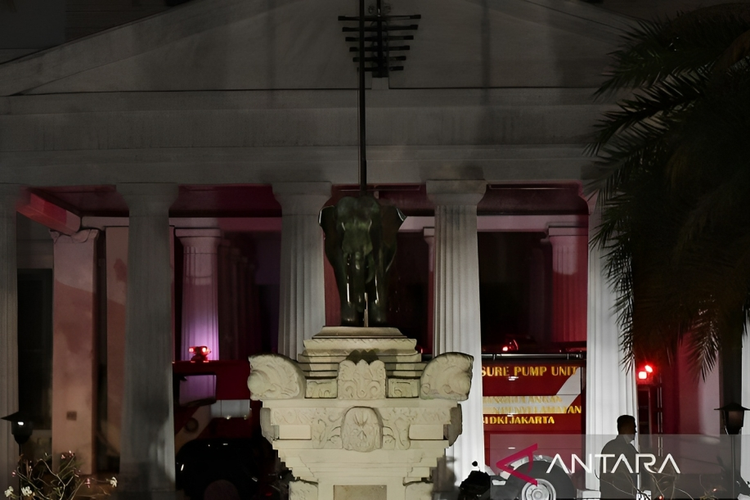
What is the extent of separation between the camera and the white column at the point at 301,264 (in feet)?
73.9

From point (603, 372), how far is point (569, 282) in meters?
7.76

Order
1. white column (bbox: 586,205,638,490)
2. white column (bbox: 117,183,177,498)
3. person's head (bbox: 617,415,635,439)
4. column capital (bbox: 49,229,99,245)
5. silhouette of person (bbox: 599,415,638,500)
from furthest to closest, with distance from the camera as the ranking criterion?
column capital (bbox: 49,229,99,245) → white column (bbox: 117,183,177,498) → white column (bbox: 586,205,638,490) → person's head (bbox: 617,415,635,439) → silhouette of person (bbox: 599,415,638,500)

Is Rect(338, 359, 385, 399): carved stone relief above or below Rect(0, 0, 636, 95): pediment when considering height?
below

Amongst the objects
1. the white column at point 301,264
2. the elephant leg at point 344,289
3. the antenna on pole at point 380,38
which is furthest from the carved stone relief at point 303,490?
the antenna on pole at point 380,38

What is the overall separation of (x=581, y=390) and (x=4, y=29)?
66.0ft

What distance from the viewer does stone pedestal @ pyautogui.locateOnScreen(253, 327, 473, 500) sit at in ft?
28.1

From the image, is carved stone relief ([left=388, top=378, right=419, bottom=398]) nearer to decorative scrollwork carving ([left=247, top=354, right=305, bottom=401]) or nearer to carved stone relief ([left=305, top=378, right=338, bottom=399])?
carved stone relief ([left=305, top=378, right=338, bottom=399])

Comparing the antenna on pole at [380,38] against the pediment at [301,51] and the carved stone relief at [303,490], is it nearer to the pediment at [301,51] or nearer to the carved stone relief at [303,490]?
the pediment at [301,51]

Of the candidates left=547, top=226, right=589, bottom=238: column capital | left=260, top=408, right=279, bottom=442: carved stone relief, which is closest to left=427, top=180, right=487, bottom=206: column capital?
left=547, top=226, right=589, bottom=238: column capital

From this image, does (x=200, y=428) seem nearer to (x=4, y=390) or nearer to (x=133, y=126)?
(x=4, y=390)

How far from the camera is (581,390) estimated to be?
2506 cm

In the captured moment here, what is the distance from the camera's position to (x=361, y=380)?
8648mm

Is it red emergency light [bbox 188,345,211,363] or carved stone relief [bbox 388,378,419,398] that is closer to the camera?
carved stone relief [bbox 388,378,419,398]

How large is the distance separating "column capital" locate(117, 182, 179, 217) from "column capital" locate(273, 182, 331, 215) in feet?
8.14
